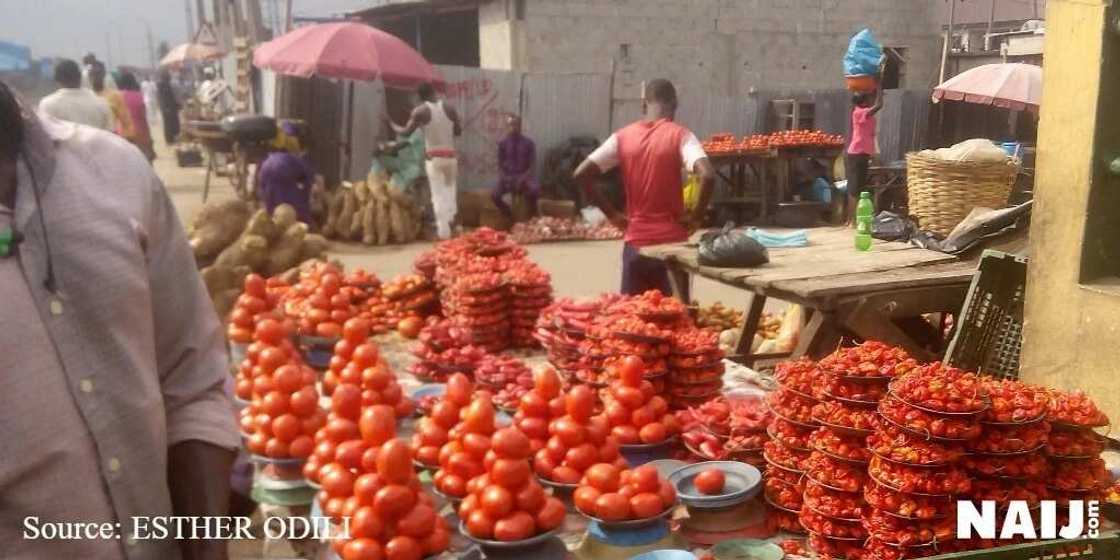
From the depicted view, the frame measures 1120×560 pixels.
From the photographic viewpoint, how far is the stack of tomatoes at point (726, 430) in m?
2.98

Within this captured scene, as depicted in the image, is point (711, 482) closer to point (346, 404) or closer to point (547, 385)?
point (547, 385)

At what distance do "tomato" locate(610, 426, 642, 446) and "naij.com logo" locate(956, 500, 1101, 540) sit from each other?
3.84 ft

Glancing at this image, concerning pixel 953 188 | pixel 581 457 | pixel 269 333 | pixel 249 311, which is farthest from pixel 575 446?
pixel 953 188

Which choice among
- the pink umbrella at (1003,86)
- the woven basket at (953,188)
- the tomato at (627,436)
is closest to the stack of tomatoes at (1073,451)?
the tomato at (627,436)

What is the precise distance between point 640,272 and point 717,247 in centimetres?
99

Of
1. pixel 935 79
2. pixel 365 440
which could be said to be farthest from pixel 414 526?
pixel 935 79

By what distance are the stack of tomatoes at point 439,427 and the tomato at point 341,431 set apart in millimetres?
236

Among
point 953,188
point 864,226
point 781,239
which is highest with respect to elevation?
point 953,188

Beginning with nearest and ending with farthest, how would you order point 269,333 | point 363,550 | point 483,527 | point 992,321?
1. point 363,550
2. point 483,527
3. point 269,333
4. point 992,321

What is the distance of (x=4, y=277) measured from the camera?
1.38 meters

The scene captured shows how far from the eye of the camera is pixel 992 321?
393cm

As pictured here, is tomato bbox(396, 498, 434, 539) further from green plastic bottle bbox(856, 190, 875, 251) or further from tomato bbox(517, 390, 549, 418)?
green plastic bottle bbox(856, 190, 875, 251)

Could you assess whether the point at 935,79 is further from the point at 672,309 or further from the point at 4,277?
the point at 4,277

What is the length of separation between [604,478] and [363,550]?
764 millimetres
